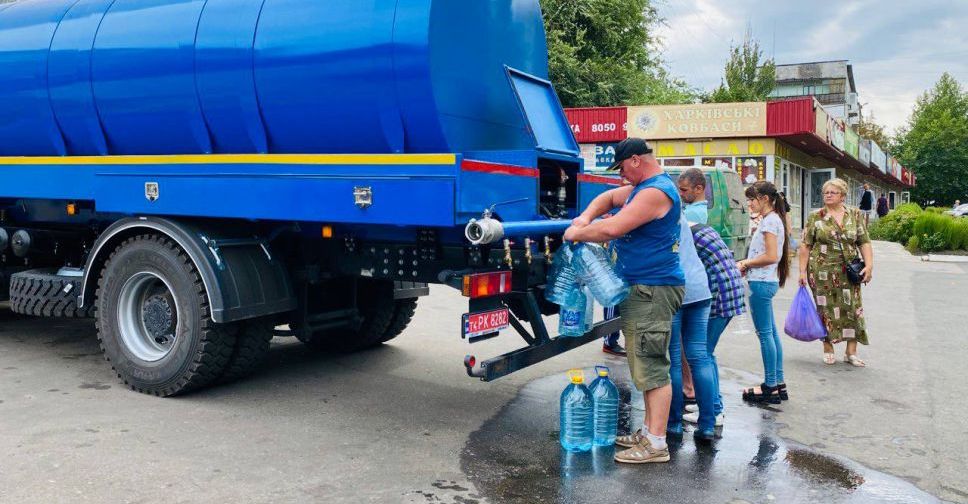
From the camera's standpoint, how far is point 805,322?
7.07 meters

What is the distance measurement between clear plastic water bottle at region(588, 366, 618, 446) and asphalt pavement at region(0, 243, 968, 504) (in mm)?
129

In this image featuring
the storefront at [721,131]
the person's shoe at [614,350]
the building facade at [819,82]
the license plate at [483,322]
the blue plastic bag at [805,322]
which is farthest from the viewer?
the building facade at [819,82]

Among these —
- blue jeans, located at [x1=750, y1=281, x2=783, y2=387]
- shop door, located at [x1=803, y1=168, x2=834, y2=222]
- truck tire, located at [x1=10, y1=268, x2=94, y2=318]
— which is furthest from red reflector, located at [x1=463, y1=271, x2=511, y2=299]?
shop door, located at [x1=803, y1=168, x2=834, y2=222]

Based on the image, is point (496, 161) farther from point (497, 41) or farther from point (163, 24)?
point (163, 24)

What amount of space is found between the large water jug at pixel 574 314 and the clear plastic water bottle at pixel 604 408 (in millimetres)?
270

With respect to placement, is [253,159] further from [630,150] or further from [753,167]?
[753,167]

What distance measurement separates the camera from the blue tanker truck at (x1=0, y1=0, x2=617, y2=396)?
4770 millimetres

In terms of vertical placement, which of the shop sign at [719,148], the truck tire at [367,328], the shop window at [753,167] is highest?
the shop sign at [719,148]

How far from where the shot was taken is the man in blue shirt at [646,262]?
4.33 meters

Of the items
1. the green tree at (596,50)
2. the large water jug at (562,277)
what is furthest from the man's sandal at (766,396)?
the green tree at (596,50)

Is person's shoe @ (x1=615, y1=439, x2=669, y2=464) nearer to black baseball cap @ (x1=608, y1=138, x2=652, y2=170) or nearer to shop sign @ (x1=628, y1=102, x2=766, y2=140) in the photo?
black baseball cap @ (x1=608, y1=138, x2=652, y2=170)

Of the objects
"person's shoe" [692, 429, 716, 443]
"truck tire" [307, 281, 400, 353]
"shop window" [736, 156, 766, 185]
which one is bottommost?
"person's shoe" [692, 429, 716, 443]

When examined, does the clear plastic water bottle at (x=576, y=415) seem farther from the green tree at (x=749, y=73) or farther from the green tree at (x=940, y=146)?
the green tree at (x=940, y=146)

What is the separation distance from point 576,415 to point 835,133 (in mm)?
28856
